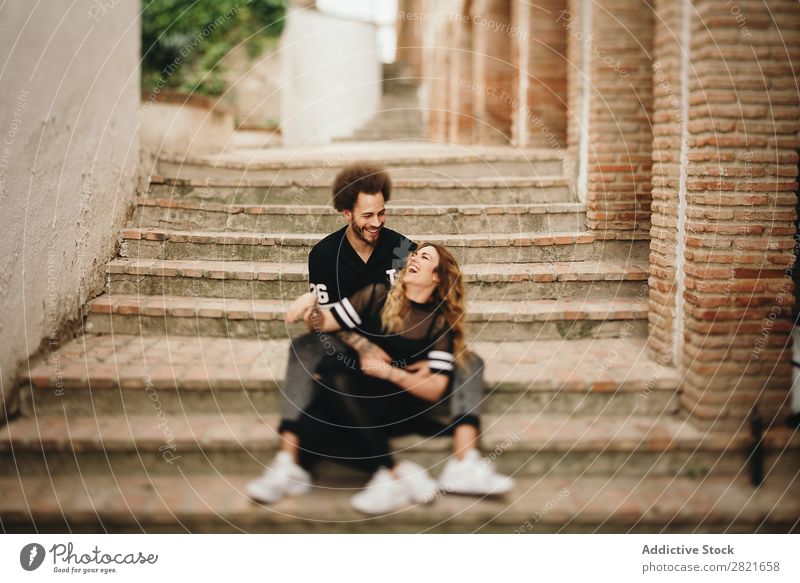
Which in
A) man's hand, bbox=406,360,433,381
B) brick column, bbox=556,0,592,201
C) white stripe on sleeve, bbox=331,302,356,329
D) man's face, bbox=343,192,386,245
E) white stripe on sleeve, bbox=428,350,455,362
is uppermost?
brick column, bbox=556,0,592,201

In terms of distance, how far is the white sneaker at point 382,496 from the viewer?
269 centimetres

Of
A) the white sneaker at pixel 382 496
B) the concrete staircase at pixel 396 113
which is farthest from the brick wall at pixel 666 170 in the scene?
the concrete staircase at pixel 396 113

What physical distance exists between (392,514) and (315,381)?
27.2 inches

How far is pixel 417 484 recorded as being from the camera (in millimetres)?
2721

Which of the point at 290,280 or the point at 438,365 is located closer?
the point at 438,365

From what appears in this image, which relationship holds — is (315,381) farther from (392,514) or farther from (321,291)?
(392,514)

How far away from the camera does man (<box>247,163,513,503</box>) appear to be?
275 centimetres

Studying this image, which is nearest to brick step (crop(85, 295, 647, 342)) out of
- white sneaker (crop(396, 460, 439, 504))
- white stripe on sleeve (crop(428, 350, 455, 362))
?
white stripe on sleeve (crop(428, 350, 455, 362))

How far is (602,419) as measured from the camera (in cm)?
310

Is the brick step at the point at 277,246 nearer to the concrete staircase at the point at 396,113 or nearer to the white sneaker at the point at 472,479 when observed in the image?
the white sneaker at the point at 472,479

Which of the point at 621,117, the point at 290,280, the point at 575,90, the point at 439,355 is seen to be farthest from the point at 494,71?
the point at 439,355

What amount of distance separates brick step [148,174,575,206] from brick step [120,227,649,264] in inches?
17.2

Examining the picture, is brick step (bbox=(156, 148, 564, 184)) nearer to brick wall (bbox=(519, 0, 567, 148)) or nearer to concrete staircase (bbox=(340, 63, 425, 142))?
brick wall (bbox=(519, 0, 567, 148))

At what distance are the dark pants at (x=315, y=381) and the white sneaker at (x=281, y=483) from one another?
0.50 ft
